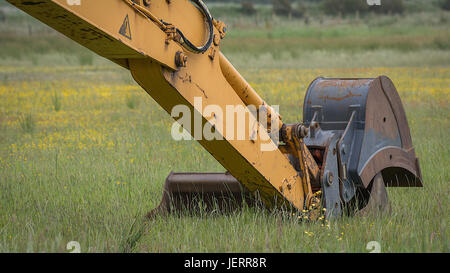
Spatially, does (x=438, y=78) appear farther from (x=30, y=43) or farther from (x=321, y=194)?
(x=30, y=43)

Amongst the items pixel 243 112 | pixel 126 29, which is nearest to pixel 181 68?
pixel 126 29

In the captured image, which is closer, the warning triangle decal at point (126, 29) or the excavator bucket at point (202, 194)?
the warning triangle decal at point (126, 29)

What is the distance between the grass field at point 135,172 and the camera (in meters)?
4.38

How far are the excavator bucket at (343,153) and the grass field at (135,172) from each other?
203 mm

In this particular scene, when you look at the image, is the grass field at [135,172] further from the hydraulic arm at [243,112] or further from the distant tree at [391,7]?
the distant tree at [391,7]

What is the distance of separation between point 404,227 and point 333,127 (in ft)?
3.71

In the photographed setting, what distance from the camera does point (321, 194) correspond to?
4.97 metres

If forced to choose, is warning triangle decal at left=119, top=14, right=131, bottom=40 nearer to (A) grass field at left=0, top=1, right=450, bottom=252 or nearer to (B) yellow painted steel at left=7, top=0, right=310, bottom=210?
(B) yellow painted steel at left=7, top=0, right=310, bottom=210

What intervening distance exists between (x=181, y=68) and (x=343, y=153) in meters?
1.91

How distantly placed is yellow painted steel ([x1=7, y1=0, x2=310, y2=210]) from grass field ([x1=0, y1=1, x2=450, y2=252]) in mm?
375

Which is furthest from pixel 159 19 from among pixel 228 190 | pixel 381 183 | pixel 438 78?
pixel 438 78

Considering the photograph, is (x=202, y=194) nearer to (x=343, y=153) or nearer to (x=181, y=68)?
(x=343, y=153)

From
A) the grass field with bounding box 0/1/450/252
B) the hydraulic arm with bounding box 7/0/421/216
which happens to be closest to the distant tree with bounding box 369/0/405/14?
the grass field with bounding box 0/1/450/252

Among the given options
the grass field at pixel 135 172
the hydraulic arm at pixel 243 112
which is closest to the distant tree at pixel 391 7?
the grass field at pixel 135 172
